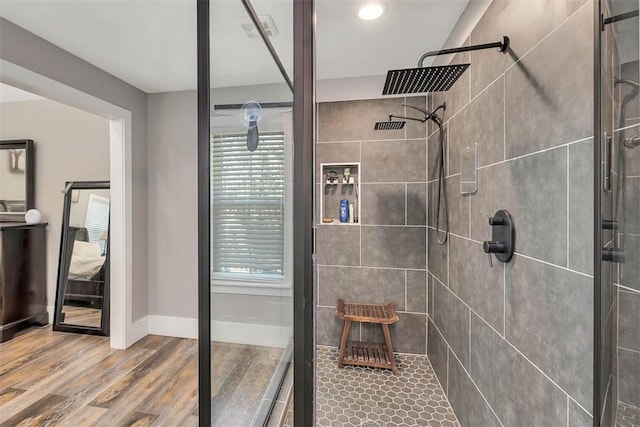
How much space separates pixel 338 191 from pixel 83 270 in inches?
104

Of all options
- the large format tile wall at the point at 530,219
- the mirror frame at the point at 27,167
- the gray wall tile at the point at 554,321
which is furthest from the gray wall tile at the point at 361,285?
the mirror frame at the point at 27,167

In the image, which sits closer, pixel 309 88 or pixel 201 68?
pixel 309 88

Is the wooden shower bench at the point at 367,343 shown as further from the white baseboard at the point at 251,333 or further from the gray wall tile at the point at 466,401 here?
the white baseboard at the point at 251,333

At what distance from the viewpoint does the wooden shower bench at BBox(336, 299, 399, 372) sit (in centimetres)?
197

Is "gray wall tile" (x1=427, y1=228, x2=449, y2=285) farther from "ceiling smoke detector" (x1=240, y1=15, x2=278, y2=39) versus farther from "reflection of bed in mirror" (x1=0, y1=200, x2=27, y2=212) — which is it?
"reflection of bed in mirror" (x1=0, y1=200, x2=27, y2=212)

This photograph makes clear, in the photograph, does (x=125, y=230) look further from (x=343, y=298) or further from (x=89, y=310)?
(x=343, y=298)

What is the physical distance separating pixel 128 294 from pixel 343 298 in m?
1.97

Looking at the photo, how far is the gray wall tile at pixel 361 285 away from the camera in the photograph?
7.34 feet

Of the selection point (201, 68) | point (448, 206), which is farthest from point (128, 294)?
point (448, 206)

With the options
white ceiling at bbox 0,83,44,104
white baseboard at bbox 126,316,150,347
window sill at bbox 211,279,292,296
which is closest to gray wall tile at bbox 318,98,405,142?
window sill at bbox 211,279,292,296

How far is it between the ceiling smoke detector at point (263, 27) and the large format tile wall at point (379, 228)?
992 mm

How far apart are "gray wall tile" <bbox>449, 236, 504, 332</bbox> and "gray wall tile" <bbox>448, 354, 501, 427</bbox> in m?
0.40

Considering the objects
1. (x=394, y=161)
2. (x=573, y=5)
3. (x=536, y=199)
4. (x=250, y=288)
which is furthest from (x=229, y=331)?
(x=394, y=161)

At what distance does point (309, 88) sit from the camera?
0.66 meters
